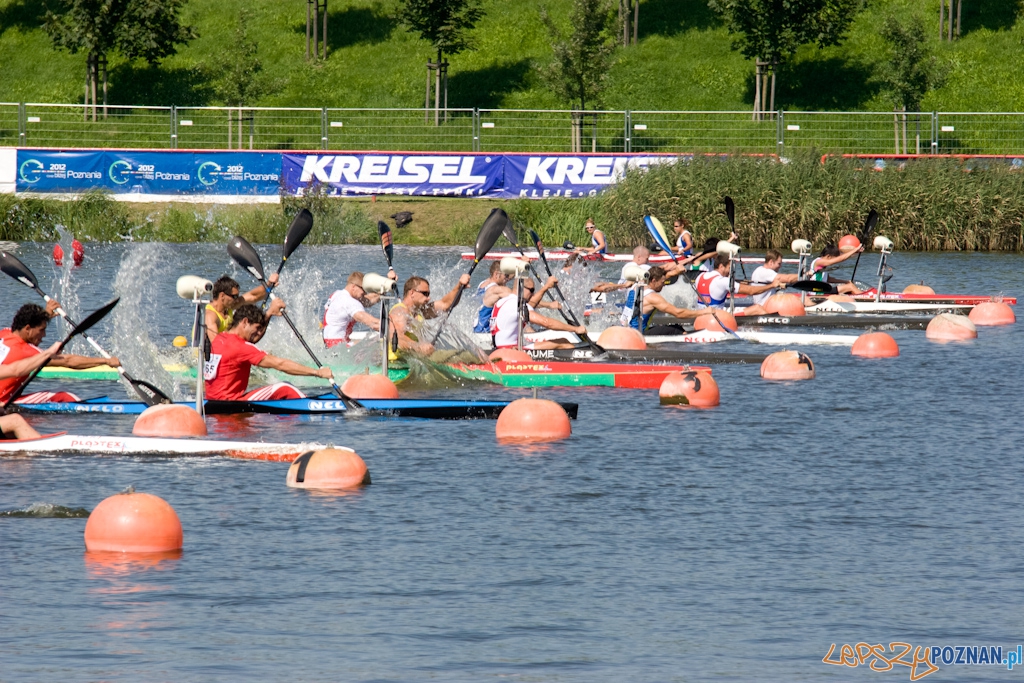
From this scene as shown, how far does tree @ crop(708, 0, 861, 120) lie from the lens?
4359 centimetres

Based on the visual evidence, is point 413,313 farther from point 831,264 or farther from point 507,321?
point 831,264

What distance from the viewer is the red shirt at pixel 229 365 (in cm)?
1377

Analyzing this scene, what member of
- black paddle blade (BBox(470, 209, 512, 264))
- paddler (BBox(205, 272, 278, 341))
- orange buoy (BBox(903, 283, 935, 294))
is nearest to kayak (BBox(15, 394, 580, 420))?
paddler (BBox(205, 272, 278, 341))

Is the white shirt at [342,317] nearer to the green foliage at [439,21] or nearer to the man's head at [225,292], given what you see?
the man's head at [225,292]

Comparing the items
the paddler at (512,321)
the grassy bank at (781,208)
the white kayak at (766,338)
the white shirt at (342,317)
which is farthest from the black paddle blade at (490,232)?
the grassy bank at (781,208)

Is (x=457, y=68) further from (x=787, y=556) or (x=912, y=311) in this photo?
(x=787, y=556)

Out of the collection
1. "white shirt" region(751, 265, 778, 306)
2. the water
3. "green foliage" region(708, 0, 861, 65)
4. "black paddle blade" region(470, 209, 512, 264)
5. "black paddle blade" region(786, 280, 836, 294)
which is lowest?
the water

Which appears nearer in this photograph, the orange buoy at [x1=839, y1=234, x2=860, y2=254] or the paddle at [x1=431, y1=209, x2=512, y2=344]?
the paddle at [x1=431, y1=209, x2=512, y2=344]

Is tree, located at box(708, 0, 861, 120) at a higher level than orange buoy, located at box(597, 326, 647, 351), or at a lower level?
higher

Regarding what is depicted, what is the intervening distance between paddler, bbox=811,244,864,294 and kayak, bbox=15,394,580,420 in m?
10.9

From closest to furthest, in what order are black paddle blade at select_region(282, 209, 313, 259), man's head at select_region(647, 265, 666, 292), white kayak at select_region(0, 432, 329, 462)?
white kayak at select_region(0, 432, 329, 462) → black paddle blade at select_region(282, 209, 313, 259) → man's head at select_region(647, 265, 666, 292)

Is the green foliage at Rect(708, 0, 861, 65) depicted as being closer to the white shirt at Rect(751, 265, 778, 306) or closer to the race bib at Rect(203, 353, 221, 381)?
the white shirt at Rect(751, 265, 778, 306)

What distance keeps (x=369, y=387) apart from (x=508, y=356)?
2.38 meters

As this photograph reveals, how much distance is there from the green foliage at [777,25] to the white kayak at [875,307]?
20180 millimetres
